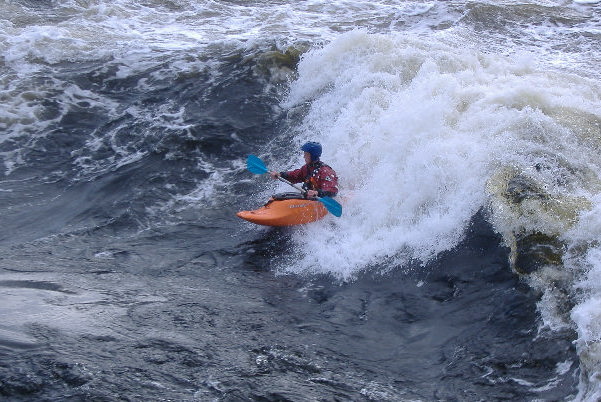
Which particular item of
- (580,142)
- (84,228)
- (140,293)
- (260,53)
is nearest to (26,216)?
(84,228)

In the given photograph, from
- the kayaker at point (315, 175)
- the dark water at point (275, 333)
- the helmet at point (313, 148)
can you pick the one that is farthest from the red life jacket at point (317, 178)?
the dark water at point (275, 333)

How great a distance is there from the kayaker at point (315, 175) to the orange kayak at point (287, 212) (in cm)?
18

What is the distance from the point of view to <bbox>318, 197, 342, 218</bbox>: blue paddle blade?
7.22 m

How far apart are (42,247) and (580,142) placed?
581cm

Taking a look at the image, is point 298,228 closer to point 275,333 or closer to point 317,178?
point 317,178

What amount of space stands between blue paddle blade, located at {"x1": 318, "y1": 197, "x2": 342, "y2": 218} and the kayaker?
0.29 m

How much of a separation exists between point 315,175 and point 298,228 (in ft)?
2.31

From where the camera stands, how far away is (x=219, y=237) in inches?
293

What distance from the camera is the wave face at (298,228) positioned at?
15.5ft

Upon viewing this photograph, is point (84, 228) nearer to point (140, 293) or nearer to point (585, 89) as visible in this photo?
point (140, 293)

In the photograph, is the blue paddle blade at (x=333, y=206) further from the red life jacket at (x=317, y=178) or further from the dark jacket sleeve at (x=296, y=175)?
the dark jacket sleeve at (x=296, y=175)

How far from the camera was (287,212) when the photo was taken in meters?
7.35

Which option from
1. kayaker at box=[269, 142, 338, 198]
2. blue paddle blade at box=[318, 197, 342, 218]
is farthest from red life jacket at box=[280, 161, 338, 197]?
blue paddle blade at box=[318, 197, 342, 218]

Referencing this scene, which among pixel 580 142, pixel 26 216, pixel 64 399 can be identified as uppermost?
pixel 580 142
